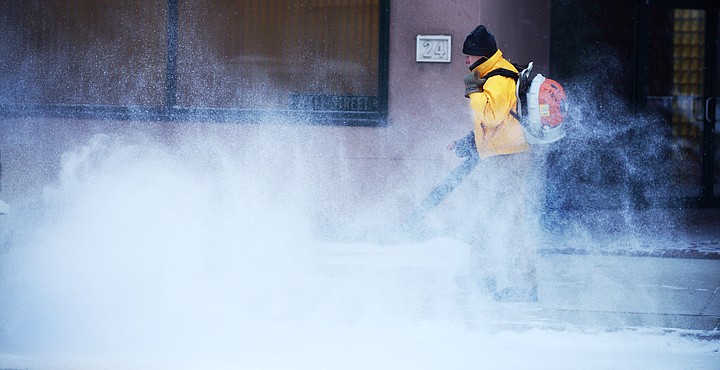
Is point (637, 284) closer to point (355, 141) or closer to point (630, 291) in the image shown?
point (630, 291)

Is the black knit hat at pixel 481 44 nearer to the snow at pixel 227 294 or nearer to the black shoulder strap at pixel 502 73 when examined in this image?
the black shoulder strap at pixel 502 73

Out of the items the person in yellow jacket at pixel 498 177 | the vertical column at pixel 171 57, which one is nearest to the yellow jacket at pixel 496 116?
the person in yellow jacket at pixel 498 177

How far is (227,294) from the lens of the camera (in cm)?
640

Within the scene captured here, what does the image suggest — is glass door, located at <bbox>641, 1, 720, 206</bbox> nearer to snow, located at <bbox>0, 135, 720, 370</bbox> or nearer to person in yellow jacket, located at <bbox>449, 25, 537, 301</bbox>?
snow, located at <bbox>0, 135, 720, 370</bbox>

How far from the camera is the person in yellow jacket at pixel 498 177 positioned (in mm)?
5906

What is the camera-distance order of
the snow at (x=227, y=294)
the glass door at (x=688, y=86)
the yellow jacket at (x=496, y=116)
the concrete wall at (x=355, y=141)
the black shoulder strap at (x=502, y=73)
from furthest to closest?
the glass door at (x=688, y=86) → the concrete wall at (x=355, y=141) → the black shoulder strap at (x=502, y=73) → the yellow jacket at (x=496, y=116) → the snow at (x=227, y=294)

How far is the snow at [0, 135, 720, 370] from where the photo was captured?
5008mm

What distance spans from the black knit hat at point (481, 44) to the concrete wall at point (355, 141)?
2.75 m

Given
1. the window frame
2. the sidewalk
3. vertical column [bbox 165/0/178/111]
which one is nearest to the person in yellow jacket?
the sidewalk

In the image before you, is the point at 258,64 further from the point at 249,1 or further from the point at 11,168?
the point at 11,168

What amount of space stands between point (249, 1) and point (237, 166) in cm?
153

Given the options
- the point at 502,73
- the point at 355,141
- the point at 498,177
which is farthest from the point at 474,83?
the point at 355,141

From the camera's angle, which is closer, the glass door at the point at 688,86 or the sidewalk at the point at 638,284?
the sidewalk at the point at 638,284

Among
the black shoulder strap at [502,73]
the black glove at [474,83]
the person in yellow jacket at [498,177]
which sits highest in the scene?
the black shoulder strap at [502,73]
